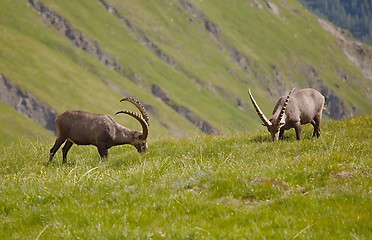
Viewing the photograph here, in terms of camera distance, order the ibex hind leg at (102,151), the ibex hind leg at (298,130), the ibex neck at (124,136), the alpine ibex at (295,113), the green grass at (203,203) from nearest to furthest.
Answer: the green grass at (203,203) < the alpine ibex at (295,113) < the ibex hind leg at (102,151) < the ibex hind leg at (298,130) < the ibex neck at (124,136)

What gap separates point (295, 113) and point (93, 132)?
7521 mm

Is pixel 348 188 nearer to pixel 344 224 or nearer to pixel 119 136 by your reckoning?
pixel 344 224

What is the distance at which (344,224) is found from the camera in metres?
9.71

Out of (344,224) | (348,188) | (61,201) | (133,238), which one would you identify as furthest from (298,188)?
(61,201)

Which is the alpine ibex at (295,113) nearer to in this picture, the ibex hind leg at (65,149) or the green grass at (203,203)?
the ibex hind leg at (65,149)

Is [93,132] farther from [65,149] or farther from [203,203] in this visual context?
[203,203]

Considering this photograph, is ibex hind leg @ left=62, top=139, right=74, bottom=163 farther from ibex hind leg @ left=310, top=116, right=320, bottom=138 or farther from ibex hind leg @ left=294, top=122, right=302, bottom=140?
ibex hind leg @ left=310, top=116, right=320, bottom=138

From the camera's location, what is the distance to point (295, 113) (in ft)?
74.4

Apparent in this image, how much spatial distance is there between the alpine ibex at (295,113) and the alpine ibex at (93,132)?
14.3ft

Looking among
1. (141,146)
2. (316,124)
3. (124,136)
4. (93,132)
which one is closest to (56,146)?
(93,132)

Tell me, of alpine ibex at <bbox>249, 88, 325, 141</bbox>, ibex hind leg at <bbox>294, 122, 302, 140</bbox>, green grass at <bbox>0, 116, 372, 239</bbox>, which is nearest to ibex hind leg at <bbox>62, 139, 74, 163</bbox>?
alpine ibex at <bbox>249, 88, 325, 141</bbox>

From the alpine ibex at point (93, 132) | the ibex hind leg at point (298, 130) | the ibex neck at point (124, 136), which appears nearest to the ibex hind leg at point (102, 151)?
the alpine ibex at point (93, 132)

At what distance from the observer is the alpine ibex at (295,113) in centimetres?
2170

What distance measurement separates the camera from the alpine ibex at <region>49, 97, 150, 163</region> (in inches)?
869
